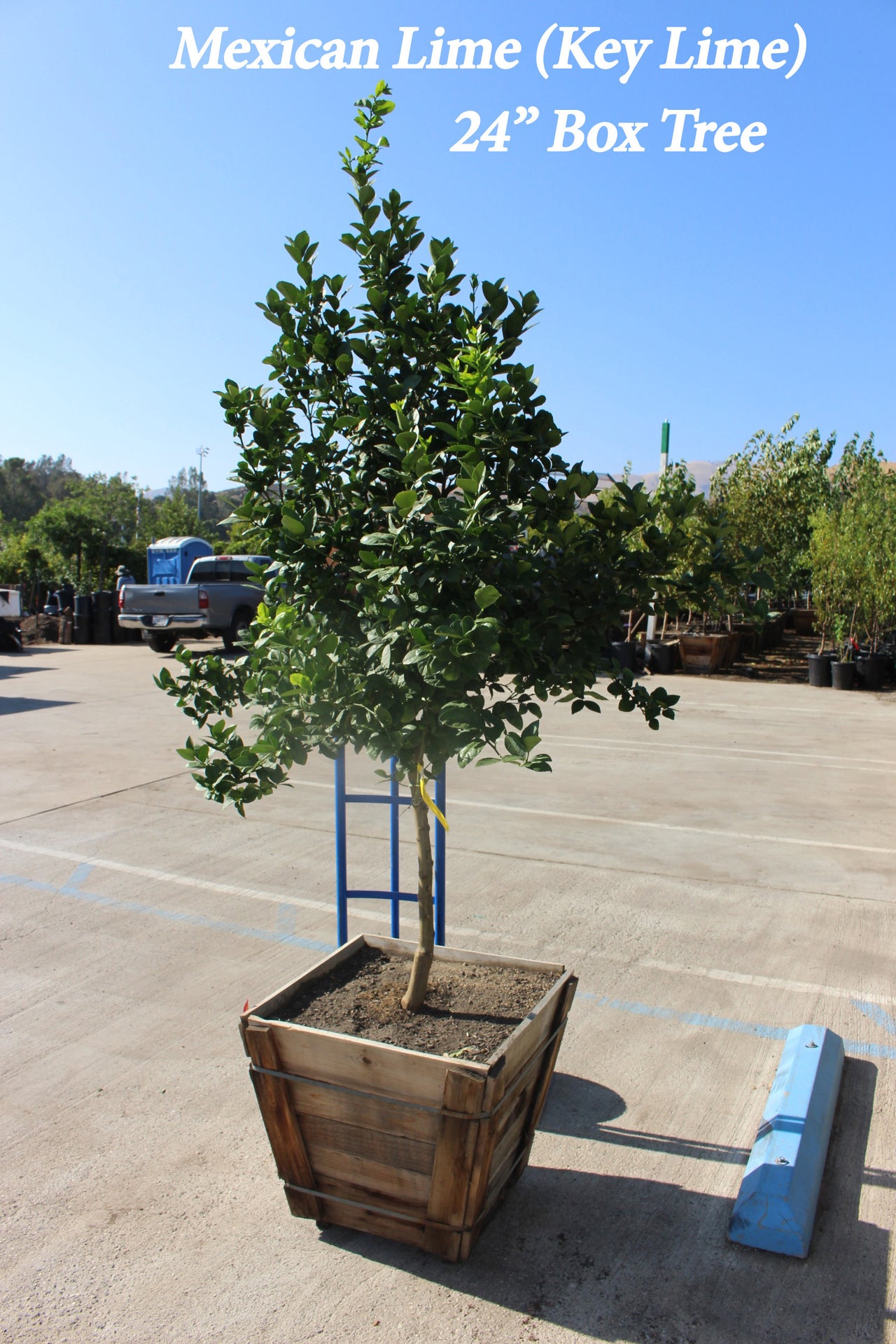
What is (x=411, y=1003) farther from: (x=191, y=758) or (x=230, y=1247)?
(x=191, y=758)

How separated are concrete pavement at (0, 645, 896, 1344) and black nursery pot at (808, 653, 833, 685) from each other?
10.2 metres

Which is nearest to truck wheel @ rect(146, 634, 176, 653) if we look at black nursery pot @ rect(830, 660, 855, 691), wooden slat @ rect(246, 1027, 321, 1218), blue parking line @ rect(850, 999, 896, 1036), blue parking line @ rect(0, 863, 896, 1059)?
black nursery pot @ rect(830, 660, 855, 691)

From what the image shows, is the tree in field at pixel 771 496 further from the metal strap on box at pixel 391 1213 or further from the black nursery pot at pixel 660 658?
A: the metal strap on box at pixel 391 1213

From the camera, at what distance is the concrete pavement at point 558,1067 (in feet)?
9.16

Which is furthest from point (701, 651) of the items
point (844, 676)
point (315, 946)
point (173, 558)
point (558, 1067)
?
point (173, 558)

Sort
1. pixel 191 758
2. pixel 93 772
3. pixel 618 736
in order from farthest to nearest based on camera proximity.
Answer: pixel 618 736 < pixel 93 772 < pixel 191 758

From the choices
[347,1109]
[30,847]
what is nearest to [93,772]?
[30,847]

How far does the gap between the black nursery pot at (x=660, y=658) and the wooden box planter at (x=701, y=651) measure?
262mm

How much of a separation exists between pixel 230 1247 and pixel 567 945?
2.76 meters

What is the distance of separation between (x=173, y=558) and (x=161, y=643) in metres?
10.3

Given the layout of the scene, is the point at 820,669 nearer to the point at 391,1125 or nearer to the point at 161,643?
the point at 161,643

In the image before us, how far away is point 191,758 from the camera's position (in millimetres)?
3002


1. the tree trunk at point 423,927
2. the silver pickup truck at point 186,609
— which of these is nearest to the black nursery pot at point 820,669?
the silver pickup truck at point 186,609

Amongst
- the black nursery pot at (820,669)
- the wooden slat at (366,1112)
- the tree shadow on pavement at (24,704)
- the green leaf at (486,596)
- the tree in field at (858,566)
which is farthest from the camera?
the black nursery pot at (820,669)
